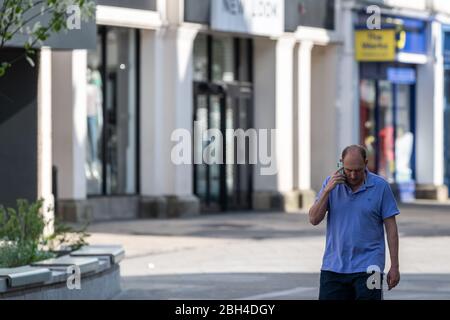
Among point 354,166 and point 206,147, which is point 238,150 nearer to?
point 206,147

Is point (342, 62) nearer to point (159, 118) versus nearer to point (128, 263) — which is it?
point (159, 118)

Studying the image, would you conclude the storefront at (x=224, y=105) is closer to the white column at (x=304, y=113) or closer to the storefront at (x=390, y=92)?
the white column at (x=304, y=113)

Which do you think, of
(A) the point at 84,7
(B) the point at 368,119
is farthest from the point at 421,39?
(A) the point at 84,7

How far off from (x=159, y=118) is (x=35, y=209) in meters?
14.8

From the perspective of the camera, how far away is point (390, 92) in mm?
39281

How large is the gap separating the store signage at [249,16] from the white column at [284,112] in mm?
817

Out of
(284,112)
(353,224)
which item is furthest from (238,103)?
(353,224)

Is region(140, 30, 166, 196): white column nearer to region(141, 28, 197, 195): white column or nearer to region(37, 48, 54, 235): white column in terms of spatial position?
region(141, 28, 197, 195): white column

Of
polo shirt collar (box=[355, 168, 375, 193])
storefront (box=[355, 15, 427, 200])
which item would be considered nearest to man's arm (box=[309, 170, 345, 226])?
polo shirt collar (box=[355, 168, 375, 193])

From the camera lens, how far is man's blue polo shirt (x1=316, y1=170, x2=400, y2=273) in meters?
9.88

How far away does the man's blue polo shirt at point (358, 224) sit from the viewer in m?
9.88

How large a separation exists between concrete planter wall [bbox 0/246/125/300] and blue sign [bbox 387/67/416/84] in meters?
23.1

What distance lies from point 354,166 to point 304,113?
24.7 m

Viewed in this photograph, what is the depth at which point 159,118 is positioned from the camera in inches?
1196
